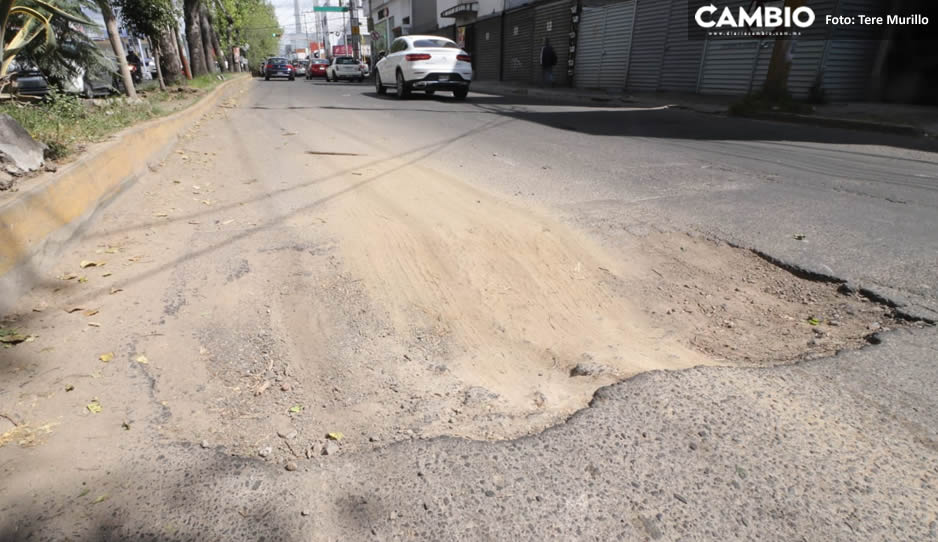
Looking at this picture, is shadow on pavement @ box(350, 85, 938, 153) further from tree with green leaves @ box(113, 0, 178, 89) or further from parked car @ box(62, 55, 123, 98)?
parked car @ box(62, 55, 123, 98)

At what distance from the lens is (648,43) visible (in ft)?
52.4

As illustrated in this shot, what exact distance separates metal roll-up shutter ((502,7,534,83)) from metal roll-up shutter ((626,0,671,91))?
7.09m

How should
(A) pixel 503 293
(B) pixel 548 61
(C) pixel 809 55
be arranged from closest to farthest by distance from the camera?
1. (A) pixel 503 293
2. (C) pixel 809 55
3. (B) pixel 548 61

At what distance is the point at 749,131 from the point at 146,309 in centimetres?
896

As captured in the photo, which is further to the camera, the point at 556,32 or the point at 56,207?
the point at 556,32

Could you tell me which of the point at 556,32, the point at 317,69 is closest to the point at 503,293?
the point at 556,32

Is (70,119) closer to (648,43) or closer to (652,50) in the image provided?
(652,50)

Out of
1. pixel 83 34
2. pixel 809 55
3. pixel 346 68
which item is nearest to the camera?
pixel 83 34

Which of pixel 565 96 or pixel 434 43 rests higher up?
pixel 434 43

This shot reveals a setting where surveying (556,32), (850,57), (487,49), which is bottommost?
(850,57)

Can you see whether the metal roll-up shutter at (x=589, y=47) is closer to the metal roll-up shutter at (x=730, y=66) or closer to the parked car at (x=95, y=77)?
the metal roll-up shutter at (x=730, y=66)

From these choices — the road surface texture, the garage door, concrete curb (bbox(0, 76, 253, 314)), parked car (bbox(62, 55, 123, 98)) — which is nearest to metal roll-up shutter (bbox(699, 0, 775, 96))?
the garage door

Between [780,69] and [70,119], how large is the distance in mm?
11858

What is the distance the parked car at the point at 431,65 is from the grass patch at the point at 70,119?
285 inches
